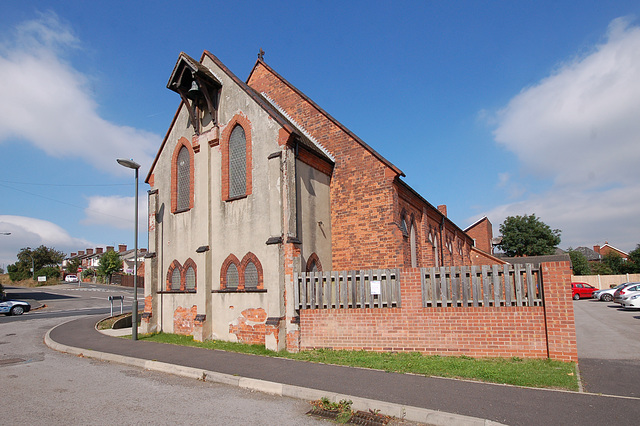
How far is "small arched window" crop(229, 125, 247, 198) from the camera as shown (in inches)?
575

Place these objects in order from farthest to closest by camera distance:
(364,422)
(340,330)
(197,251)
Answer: (197,251), (340,330), (364,422)

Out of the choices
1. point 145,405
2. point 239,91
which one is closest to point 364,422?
point 145,405

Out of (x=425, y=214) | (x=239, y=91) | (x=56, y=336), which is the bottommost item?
(x=56, y=336)

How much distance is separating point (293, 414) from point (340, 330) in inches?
204

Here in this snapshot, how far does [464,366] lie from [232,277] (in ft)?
27.0

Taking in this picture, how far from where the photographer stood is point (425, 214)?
21453mm

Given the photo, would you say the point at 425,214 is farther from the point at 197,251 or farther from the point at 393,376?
the point at 393,376

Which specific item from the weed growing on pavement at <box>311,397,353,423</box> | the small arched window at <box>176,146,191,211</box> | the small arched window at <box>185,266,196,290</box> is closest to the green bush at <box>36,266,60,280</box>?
the small arched window at <box>176,146,191,211</box>

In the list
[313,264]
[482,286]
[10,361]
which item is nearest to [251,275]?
[313,264]

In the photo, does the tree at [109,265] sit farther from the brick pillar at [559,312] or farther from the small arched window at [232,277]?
the brick pillar at [559,312]

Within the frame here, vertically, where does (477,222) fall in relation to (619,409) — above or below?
above

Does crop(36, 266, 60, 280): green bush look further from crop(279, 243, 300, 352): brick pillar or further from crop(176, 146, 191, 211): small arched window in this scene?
crop(279, 243, 300, 352): brick pillar

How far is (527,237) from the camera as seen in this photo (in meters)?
64.2

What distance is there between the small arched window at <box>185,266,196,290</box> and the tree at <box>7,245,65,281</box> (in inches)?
2942
